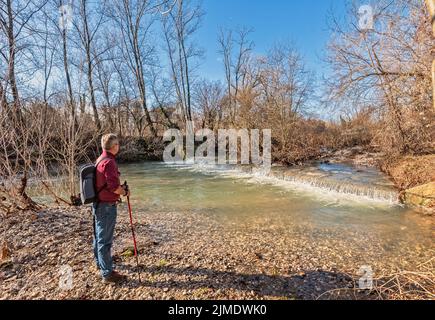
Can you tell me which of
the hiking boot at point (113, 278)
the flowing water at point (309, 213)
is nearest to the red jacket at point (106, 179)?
the hiking boot at point (113, 278)

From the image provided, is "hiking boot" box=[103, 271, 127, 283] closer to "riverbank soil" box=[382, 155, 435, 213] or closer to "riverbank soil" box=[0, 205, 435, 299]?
"riverbank soil" box=[0, 205, 435, 299]

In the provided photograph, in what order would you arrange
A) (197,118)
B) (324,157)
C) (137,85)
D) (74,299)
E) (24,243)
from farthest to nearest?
(197,118)
(137,85)
(324,157)
(24,243)
(74,299)

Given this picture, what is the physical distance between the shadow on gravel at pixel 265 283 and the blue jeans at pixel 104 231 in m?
0.38

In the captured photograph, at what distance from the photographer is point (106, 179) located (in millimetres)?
2766

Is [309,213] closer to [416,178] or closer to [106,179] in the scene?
[416,178]

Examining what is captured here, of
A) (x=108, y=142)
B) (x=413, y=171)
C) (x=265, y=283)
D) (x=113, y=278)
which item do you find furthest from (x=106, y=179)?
(x=413, y=171)

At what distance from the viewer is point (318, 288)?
303 cm

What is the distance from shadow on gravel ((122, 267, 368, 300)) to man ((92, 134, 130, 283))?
15.3 inches

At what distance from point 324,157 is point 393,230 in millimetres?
11972

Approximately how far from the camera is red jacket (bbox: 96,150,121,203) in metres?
2.76

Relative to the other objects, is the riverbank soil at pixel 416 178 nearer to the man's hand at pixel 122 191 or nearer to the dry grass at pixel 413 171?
the dry grass at pixel 413 171

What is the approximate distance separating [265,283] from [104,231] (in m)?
2.09
